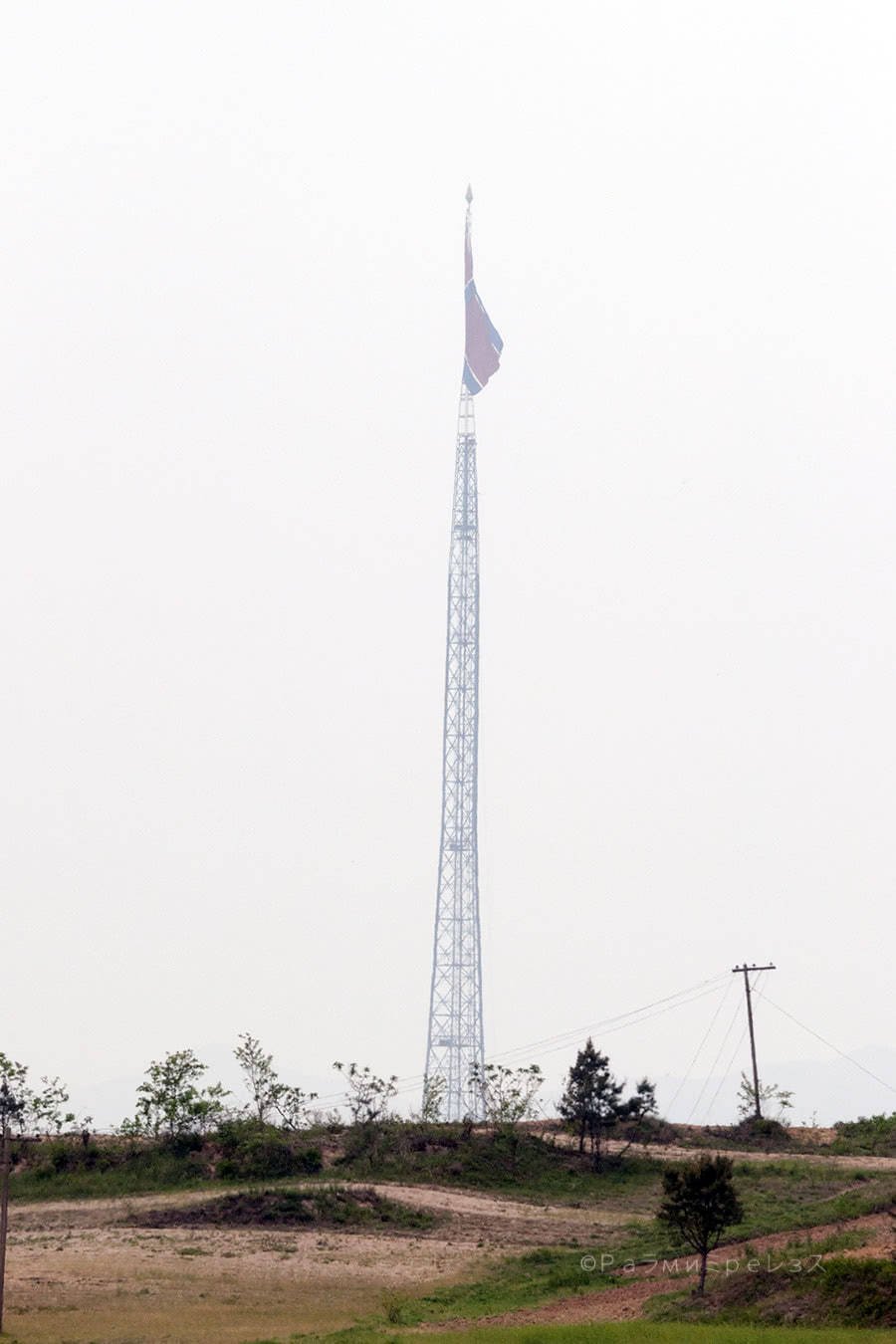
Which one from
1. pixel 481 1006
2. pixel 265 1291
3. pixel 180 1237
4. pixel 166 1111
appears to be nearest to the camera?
pixel 265 1291

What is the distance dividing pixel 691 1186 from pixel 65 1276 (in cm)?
2023

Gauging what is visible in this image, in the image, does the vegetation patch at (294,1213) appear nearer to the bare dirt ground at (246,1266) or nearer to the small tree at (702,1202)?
the bare dirt ground at (246,1266)

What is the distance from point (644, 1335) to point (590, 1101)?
1412 inches

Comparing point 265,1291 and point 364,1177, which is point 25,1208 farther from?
point 265,1291

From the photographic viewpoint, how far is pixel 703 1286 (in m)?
41.5

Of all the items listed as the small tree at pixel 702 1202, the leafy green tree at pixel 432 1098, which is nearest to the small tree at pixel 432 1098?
the leafy green tree at pixel 432 1098

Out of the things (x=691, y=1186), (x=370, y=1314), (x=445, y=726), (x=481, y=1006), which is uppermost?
(x=445, y=726)

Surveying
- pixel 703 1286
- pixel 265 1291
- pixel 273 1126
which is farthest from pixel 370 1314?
pixel 273 1126

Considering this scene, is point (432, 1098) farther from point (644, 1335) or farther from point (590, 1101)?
point (644, 1335)

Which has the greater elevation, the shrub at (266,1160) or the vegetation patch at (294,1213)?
the shrub at (266,1160)

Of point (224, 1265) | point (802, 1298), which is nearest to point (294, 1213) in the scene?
point (224, 1265)

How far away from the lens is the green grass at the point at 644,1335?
114ft

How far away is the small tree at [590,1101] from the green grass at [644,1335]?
1263 inches

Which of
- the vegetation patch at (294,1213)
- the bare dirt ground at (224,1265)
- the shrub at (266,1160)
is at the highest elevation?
the shrub at (266,1160)
